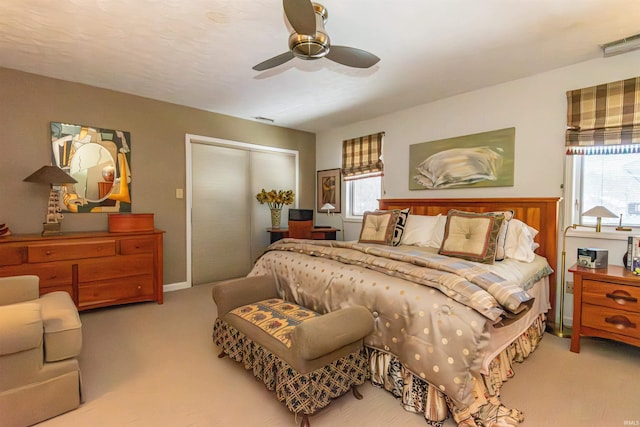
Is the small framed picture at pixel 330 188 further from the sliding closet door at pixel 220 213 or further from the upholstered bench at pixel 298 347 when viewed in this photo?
the upholstered bench at pixel 298 347

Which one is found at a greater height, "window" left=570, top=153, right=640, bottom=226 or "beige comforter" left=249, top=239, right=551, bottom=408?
"window" left=570, top=153, right=640, bottom=226

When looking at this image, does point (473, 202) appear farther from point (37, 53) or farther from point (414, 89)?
point (37, 53)

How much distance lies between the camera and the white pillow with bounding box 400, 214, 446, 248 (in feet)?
10.9

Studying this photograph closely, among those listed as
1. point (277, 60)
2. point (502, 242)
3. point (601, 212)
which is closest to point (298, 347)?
point (277, 60)

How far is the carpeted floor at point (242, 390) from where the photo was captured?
1.64m

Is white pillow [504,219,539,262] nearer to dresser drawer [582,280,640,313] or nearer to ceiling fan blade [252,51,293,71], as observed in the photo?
dresser drawer [582,280,640,313]

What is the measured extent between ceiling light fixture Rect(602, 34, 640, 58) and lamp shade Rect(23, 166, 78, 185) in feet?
16.7

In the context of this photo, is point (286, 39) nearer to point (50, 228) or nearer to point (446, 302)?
Answer: point (446, 302)

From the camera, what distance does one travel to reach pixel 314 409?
1549 mm

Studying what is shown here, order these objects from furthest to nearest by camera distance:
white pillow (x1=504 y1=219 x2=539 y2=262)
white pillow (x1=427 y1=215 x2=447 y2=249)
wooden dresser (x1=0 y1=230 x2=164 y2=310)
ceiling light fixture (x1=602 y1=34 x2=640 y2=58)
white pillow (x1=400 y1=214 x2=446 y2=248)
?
white pillow (x1=400 y1=214 x2=446 y2=248) < white pillow (x1=427 y1=215 x2=447 y2=249) < wooden dresser (x1=0 y1=230 x2=164 y2=310) < white pillow (x1=504 y1=219 x2=539 y2=262) < ceiling light fixture (x1=602 y1=34 x2=640 y2=58)

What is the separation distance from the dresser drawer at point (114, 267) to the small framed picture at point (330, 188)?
2.91 m

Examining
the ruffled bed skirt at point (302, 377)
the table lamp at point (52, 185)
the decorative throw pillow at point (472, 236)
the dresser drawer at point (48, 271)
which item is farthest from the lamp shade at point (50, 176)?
the decorative throw pillow at point (472, 236)

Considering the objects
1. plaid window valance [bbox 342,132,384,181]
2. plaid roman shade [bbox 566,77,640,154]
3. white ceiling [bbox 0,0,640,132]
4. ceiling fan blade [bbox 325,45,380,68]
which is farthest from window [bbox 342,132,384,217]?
ceiling fan blade [bbox 325,45,380,68]

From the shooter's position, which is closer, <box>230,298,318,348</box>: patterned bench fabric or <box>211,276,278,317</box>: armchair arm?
<box>230,298,318,348</box>: patterned bench fabric
